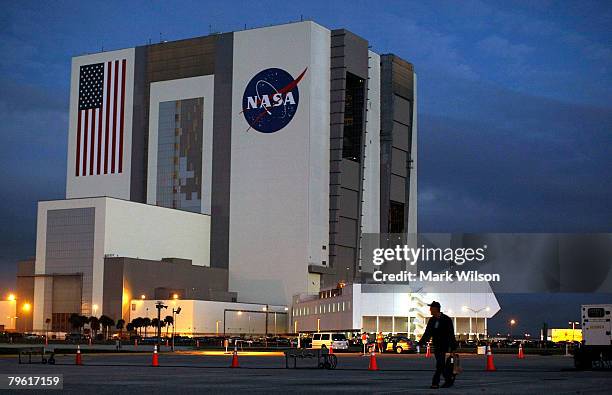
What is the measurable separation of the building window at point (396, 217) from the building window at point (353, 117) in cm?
1378

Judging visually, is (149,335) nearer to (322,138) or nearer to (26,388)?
(322,138)

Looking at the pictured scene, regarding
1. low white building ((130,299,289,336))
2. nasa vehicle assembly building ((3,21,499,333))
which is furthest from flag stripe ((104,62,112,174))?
low white building ((130,299,289,336))

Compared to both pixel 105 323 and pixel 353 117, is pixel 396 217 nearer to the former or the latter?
pixel 353 117

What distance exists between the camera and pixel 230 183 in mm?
139250

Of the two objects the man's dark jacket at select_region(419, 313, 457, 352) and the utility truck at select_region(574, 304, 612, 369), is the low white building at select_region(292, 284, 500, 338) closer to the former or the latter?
the utility truck at select_region(574, 304, 612, 369)

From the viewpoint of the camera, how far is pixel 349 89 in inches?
5610

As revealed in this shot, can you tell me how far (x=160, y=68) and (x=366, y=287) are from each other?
57.2 meters

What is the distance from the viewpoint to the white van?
81.7m

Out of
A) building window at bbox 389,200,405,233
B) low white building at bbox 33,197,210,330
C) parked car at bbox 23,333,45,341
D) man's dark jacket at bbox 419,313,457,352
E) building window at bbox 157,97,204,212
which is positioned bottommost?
parked car at bbox 23,333,45,341

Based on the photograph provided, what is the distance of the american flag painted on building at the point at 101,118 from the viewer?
15062 cm

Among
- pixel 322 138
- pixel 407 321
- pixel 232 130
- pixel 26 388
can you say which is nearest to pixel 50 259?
pixel 232 130

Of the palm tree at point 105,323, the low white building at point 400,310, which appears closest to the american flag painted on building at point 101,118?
the palm tree at point 105,323

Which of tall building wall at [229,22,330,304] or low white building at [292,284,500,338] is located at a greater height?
tall building wall at [229,22,330,304]

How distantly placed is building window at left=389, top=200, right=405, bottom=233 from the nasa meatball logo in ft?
84.9
